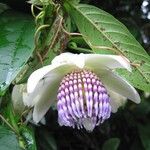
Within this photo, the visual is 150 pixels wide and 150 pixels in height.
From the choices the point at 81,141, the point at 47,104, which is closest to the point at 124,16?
the point at 81,141

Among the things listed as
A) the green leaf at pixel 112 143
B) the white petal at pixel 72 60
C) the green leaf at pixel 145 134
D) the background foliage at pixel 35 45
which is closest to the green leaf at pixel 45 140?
the green leaf at pixel 112 143

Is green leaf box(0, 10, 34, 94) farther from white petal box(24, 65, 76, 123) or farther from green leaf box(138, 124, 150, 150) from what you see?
green leaf box(138, 124, 150, 150)

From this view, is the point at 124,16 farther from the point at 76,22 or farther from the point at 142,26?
the point at 76,22

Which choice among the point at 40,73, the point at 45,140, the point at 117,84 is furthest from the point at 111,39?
the point at 45,140

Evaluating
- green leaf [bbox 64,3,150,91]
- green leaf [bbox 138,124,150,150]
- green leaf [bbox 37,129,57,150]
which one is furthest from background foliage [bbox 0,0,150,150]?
green leaf [bbox 138,124,150,150]

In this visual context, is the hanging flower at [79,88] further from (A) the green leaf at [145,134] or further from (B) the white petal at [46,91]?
(A) the green leaf at [145,134]

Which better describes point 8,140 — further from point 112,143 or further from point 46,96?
point 112,143
